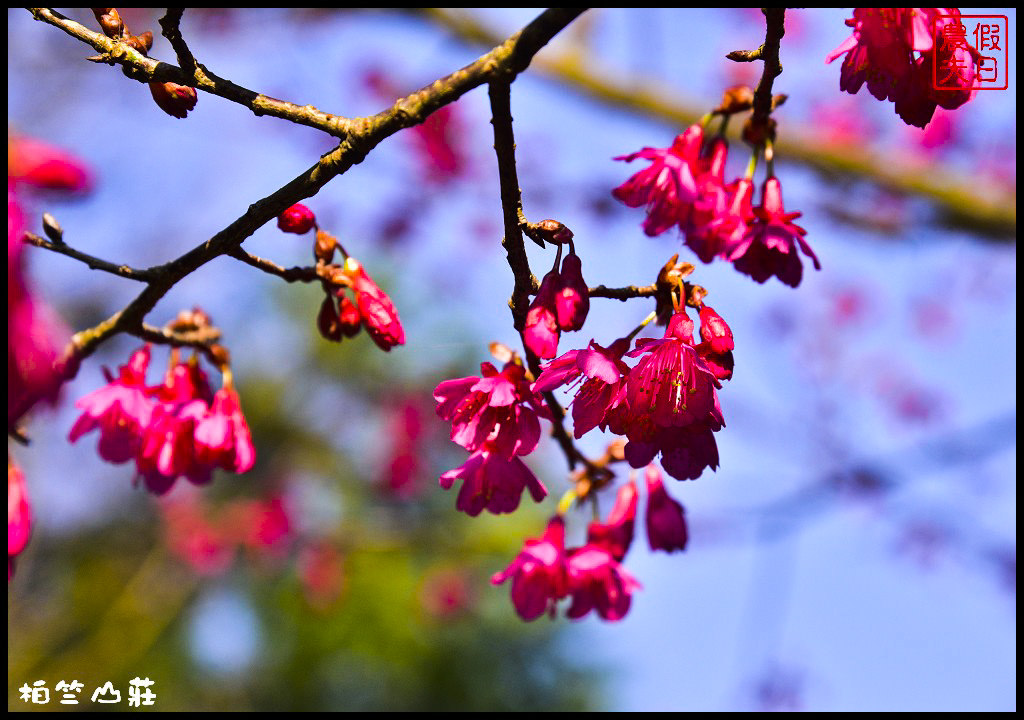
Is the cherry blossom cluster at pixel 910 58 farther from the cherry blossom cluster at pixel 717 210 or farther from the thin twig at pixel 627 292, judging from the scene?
the thin twig at pixel 627 292

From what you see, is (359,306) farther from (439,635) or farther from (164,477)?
(439,635)

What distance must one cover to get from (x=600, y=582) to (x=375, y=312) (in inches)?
22.3

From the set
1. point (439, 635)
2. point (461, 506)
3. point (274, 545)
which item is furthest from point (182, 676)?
point (461, 506)

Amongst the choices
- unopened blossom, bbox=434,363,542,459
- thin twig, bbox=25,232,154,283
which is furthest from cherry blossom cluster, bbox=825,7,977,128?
thin twig, bbox=25,232,154,283

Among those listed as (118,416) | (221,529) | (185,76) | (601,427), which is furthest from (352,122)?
(221,529)

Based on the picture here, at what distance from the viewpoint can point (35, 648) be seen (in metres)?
7.96

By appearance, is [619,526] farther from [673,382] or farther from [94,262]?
[94,262]

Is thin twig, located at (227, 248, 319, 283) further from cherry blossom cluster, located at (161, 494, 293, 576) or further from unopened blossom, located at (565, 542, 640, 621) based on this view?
cherry blossom cluster, located at (161, 494, 293, 576)

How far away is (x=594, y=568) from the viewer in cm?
122

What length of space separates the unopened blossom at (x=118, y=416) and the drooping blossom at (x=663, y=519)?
32.1 inches

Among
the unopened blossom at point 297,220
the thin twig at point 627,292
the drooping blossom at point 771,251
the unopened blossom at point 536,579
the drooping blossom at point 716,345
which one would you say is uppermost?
the drooping blossom at point 771,251

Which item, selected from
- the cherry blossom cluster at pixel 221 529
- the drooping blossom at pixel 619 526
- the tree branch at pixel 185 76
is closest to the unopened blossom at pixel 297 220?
the tree branch at pixel 185 76

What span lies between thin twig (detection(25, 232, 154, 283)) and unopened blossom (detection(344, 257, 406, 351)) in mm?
279

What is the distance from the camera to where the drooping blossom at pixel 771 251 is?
110cm
